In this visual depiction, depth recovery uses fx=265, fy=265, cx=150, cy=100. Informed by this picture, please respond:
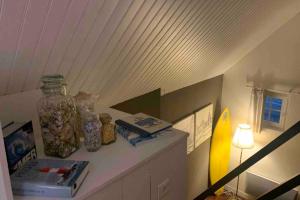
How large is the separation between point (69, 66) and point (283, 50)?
8.63ft

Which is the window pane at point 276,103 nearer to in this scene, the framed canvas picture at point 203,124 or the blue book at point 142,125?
the framed canvas picture at point 203,124

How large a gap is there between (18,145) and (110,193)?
0.34 meters

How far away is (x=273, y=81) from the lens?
3.14 m

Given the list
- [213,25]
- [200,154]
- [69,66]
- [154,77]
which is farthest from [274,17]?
[69,66]

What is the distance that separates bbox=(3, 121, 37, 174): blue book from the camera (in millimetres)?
830

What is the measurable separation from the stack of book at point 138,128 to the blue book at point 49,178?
268 millimetres

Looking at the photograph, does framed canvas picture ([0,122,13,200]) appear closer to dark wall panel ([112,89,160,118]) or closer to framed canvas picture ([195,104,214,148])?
dark wall panel ([112,89,160,118])

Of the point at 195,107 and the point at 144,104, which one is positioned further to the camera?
the point at 195,107

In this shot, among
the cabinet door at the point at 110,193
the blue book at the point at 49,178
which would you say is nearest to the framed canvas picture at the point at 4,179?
the blue book at the point at 49,178

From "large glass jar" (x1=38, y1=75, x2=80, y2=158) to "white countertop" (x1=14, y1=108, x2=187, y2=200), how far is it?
7cm

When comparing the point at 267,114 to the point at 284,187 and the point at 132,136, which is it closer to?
the point at 284,187

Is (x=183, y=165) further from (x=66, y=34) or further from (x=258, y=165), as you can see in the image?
(x=258, y=165)

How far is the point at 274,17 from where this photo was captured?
248cm

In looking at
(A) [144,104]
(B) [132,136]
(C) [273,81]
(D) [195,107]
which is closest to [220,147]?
(D) [195,107]
